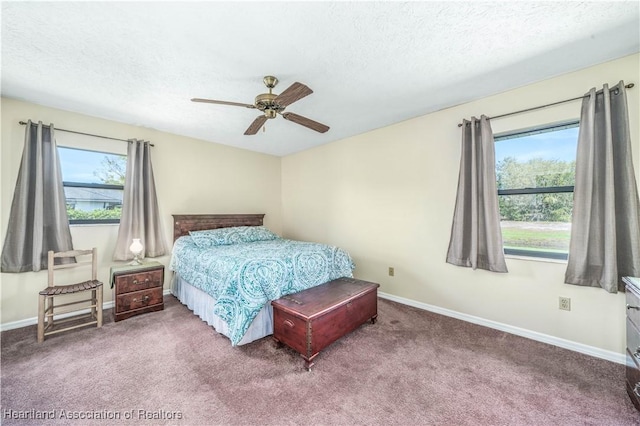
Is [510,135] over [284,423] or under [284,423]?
over

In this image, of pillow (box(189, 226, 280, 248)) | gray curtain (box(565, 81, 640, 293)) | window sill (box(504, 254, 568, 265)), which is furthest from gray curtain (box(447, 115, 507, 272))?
pillow (box(189, 226, 280, 248))

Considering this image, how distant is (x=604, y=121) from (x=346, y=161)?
9.38ft

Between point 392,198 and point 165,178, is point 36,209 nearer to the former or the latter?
point 165,178

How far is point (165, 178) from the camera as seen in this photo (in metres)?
3.78

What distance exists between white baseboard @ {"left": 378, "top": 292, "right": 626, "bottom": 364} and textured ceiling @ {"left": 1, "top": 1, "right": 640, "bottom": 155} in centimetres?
250

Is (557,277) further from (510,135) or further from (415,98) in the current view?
(415,98)

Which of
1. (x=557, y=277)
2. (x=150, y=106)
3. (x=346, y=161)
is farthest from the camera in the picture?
(x=346, y=161)

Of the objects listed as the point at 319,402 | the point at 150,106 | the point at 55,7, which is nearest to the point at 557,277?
the point at 319,402

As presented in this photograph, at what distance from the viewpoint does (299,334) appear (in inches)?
80.5

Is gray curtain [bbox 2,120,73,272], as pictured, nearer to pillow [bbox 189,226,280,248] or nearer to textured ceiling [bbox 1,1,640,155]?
textured ceiling [bbox 1,1,640,155]

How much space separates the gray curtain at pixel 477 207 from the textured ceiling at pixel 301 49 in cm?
48

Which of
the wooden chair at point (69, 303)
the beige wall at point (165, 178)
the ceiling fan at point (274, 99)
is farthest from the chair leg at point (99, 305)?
the ceiling fan at point (274, 99)

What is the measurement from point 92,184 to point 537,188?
5.27 m

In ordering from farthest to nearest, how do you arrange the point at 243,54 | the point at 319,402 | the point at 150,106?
the point at 150,106 < the point at 243,54 < the point at 319,402
